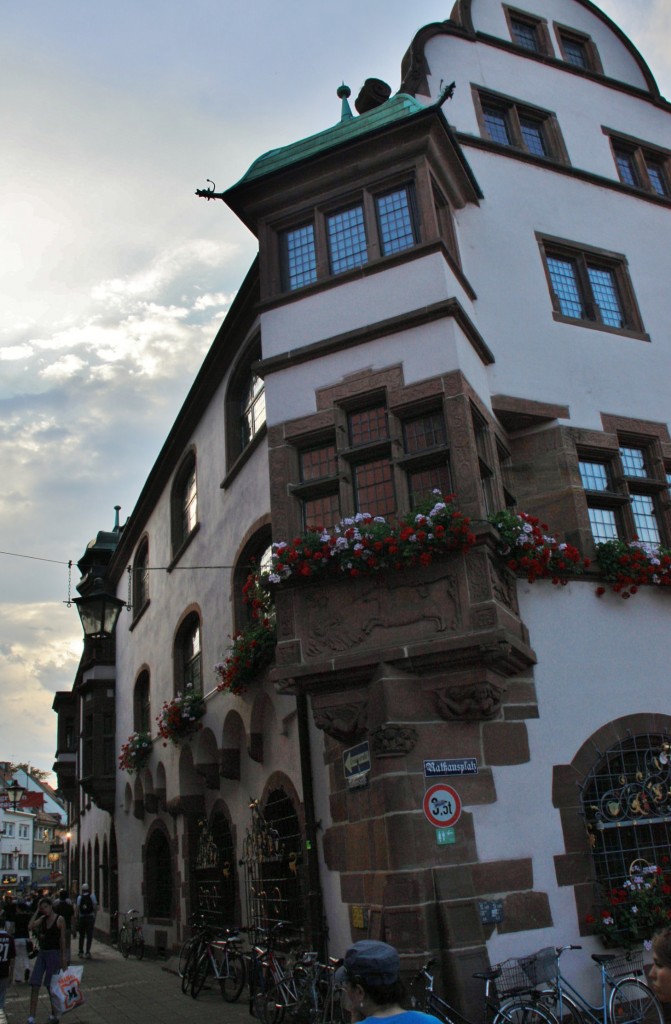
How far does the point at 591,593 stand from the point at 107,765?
1907 cm

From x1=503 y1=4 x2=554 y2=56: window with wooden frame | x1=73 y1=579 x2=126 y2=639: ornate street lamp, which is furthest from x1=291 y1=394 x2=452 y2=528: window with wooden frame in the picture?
x1=503 y1=4 x2=554 y2=56: window with wooden frame

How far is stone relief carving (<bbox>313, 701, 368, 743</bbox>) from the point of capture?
9.04 m

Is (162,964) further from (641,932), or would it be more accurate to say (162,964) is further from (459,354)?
(459,354)

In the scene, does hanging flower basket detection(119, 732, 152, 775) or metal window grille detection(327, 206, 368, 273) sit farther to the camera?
hanging flower basket detection(119, 732, 152, 775)

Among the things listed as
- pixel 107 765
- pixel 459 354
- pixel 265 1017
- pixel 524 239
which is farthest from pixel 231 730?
pixel 107 765

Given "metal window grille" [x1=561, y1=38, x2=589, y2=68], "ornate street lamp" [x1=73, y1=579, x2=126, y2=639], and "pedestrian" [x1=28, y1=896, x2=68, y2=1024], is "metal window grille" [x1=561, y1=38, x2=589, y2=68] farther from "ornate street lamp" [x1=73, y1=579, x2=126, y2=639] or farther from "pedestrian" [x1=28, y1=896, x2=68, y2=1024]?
"pedestrian" [x1=28, y1=896, x2=68, y2=1024]

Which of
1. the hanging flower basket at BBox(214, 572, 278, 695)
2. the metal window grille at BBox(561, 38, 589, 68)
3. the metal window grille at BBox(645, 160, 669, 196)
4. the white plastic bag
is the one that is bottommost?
the white plastic bag

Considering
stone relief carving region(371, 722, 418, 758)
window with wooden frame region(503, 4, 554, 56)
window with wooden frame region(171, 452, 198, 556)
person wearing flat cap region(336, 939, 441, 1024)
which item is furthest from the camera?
window with wooden frame region(171, 452, 198, 556)

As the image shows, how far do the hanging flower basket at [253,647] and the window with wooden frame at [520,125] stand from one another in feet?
25.5

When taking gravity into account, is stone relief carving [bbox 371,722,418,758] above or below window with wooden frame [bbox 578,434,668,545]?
below

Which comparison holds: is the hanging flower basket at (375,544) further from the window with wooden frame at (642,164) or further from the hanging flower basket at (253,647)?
the window with wooden frame at (642,164)

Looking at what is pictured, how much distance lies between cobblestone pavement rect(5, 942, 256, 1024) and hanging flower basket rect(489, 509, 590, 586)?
596 cm

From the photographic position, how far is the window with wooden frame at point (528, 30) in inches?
597

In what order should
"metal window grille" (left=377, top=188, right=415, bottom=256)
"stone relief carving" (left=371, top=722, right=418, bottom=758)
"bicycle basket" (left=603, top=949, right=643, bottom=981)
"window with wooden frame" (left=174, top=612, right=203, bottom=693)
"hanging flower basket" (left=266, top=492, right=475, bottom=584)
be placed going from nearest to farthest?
"bicycle basket" (left=603, top=949, right=643, bottom=981) → "stone relief carving" (left=371, top=722, right=418, bottom=758) → "hanging flower basket" (left=266, top=492, right=475, bottom=584) → "metal window grille" (left=377, top=188, right=415, bottom=256) → "window with wooden frame" (left=174, top=612, right=203, bottom=693)
